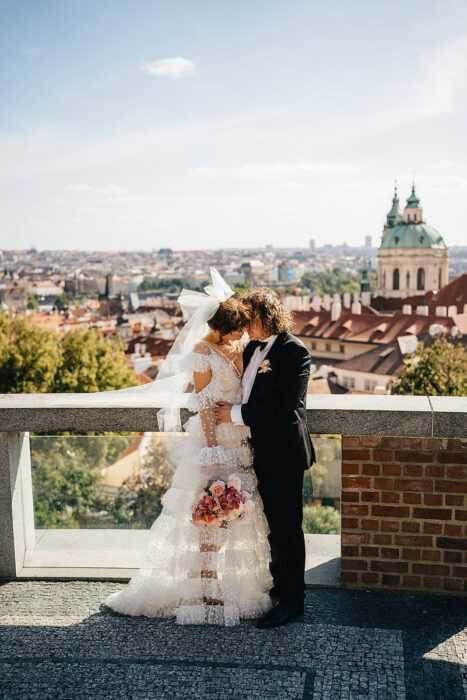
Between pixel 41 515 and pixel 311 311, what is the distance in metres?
69.5

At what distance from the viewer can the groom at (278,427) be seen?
10.8ft

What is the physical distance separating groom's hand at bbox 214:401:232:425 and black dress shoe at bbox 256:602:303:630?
0.96 metres

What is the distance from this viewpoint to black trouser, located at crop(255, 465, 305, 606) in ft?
11.2

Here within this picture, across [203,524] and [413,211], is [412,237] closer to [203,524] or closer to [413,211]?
[413,211]

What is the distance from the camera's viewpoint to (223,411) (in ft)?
11.2

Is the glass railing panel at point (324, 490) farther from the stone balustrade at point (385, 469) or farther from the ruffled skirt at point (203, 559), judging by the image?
the ruffled skirt at point (203, 559)

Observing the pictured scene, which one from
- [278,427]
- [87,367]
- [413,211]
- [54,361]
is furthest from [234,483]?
[413,211]

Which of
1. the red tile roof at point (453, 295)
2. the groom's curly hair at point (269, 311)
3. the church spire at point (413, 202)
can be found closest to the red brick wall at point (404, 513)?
the groom's curly hair at point (269, 311)

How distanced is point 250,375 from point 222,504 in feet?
2.16

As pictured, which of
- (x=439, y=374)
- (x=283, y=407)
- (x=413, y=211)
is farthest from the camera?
(x=413, y=211)

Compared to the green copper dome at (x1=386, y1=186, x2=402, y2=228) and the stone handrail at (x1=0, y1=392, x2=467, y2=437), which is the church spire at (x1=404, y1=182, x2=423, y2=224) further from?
the stone handrail at (x1=0, y1=392, x2=467, y2=437)

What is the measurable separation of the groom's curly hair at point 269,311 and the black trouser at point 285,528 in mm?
714

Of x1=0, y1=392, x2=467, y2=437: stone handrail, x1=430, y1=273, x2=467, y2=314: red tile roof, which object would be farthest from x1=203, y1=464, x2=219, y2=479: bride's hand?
x1=430, y1=273, x2=467, y2=314: red tile roof

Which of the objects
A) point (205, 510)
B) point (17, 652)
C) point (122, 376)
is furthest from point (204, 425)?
point (122, 376)
